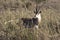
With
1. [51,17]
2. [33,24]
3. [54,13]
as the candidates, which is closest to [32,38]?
[33,24]

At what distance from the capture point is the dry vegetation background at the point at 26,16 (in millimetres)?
6094

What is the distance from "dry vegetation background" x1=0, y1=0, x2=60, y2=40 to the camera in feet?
20.0

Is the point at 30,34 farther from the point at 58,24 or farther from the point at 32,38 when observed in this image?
the point at 58,24

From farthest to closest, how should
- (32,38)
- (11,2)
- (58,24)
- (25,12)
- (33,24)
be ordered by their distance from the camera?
(11,2)
(25,12)
(58,24)
(33,24)
(32,38)

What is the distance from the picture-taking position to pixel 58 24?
273 inches

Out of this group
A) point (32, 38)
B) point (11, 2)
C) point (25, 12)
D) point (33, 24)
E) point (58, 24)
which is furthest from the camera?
point (11, 2)

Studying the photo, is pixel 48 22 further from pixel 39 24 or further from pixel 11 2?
pixel 11 2

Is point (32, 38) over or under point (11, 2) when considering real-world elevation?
under

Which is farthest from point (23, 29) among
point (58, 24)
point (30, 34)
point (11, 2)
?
point (11, 2)

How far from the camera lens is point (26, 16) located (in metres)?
7.23

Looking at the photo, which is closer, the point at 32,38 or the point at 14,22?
the point at 32,38

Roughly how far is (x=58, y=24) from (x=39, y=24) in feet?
1.89

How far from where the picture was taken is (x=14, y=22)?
21.8 feet

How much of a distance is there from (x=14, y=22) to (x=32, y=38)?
962 millimetres
